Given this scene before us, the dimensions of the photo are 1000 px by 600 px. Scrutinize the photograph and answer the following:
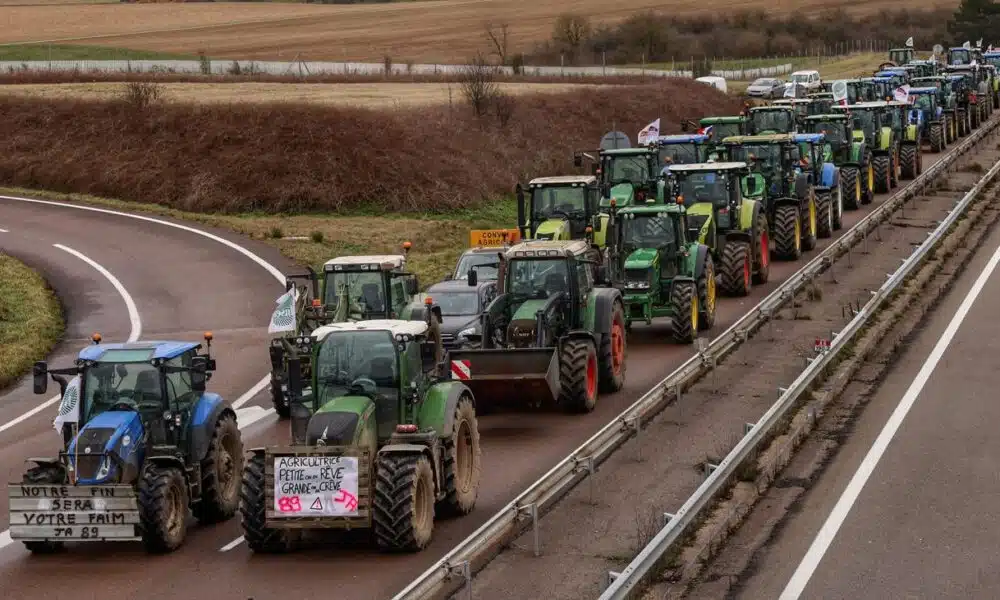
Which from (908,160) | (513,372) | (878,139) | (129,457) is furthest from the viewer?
(908,160)

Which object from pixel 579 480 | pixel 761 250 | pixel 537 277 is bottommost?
pixel 579 480

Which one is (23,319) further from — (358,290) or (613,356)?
(613,356)

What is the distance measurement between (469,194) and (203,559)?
3484cm

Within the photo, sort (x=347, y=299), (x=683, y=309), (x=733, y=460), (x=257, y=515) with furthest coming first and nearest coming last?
(x=683, y=309) → (x=347, y=299) → (x=733, y=460) → (x=257, y=515)

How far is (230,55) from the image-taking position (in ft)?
327

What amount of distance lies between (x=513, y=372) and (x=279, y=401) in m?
4.14

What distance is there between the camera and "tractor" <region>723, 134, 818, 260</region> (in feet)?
120

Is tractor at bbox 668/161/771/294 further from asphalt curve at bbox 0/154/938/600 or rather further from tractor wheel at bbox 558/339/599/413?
tractor wheel at bbox 558/339/599/413

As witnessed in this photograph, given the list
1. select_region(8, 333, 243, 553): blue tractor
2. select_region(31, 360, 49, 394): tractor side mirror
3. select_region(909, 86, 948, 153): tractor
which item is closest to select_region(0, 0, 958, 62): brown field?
select_region(909, 86, 948, 153): tractor

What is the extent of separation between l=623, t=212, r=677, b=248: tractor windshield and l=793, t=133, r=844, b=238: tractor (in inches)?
468

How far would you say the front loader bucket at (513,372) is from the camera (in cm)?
2222

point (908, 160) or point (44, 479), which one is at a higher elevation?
point (908, 160)

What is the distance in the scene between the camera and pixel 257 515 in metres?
16.6

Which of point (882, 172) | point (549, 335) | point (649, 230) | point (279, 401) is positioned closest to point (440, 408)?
point (549, 335)
